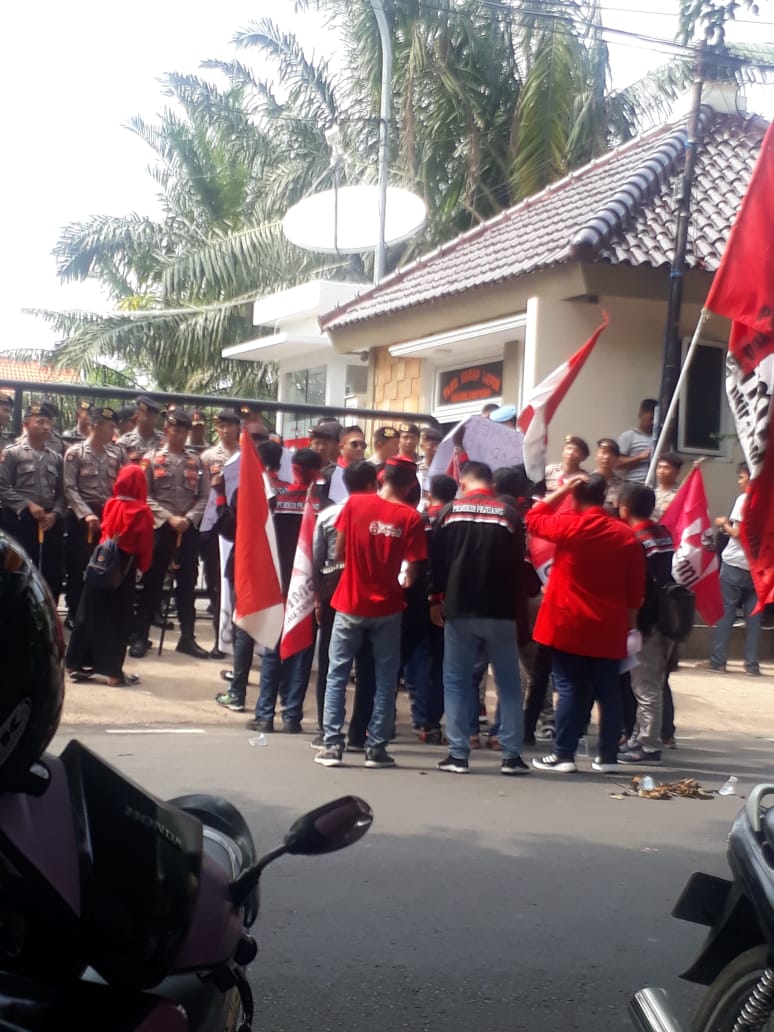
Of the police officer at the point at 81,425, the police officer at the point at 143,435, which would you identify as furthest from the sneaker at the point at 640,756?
the police officer at the point at 81,425

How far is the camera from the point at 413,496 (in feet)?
27.2

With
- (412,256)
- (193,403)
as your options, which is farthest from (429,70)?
(193,403)

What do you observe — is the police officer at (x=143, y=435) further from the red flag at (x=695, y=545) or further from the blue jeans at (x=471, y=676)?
the red flag at (x=695, y=545)

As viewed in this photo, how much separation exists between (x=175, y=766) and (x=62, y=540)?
364 cm

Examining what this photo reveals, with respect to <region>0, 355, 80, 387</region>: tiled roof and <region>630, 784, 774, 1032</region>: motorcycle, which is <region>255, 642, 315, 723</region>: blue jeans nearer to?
<region>630, 784, 774, 1032</region>: motorcycle

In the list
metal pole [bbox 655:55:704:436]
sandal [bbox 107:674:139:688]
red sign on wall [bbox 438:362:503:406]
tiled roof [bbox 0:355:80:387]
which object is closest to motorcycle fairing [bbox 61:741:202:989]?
sandal [bbox 107:674:139:688]

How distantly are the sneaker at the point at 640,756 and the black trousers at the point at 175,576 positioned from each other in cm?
408

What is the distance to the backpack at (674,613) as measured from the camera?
8156 mm

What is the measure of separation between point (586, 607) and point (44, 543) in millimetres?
4759

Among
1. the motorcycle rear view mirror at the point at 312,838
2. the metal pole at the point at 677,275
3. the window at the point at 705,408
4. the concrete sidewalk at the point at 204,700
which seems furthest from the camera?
the window at the point at 705,408

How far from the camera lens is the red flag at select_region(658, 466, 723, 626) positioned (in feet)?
30.9

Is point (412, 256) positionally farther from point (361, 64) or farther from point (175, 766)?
point (175, 766)

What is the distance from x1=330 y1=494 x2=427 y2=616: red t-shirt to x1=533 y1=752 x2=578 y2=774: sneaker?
1337mm

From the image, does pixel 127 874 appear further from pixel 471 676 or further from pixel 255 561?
pixel 255 561
